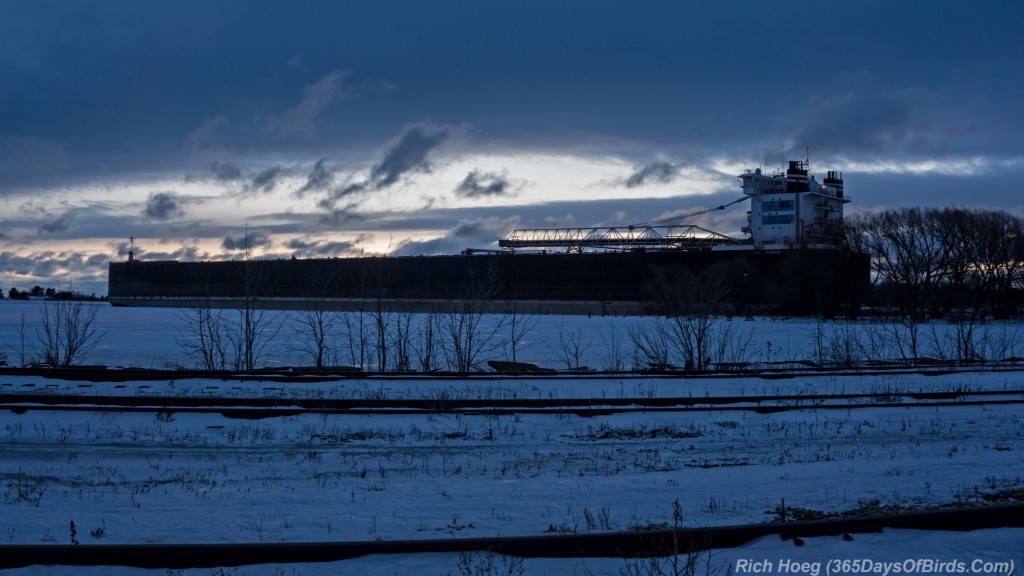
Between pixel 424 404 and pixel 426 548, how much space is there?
7764 mm

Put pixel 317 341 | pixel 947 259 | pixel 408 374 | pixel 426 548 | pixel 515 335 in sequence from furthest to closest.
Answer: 1. pixel 947 259
2. pixel 515 335
3. pixel 317 341
4. pixel 408 374
5. pixel 426 548

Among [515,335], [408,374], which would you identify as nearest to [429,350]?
[408,374]

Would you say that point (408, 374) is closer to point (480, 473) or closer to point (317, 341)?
point (317, 341)

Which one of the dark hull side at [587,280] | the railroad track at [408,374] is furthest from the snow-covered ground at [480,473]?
the dark hull side at [587,280]

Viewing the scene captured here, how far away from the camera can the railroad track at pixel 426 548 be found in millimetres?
5195

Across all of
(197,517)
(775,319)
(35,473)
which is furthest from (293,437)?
(775,319)

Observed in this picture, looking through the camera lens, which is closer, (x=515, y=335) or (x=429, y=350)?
(x=429, y=350)

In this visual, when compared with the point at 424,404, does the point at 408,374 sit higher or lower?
higher

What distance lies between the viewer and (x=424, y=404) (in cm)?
1307

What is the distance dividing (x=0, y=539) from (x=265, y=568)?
242 centimetres

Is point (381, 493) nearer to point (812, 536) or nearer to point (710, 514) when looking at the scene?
point (710, 514)

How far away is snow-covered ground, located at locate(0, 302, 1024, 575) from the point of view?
19.4ft

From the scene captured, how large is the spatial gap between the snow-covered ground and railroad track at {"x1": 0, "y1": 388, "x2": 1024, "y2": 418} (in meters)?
0.21

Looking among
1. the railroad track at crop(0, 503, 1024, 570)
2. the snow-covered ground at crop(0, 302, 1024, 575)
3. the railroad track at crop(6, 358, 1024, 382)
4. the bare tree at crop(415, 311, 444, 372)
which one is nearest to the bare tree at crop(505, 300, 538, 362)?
the bare tree at crop(415, 311, 444, 372)
